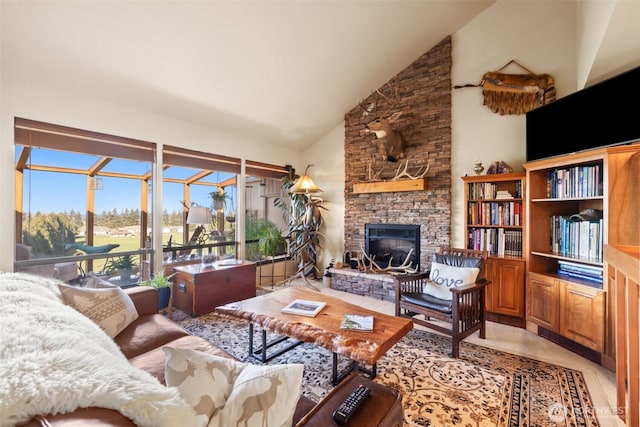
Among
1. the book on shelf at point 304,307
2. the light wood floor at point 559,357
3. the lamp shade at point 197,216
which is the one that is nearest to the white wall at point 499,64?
the light wood floor at point 559,357

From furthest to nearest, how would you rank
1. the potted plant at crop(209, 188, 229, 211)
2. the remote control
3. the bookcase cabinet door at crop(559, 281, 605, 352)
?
the potted plant at crop(209, 188, 229, 211) → the bookcase cabinet door at crop(559, 281, 605, 352) → the remote control

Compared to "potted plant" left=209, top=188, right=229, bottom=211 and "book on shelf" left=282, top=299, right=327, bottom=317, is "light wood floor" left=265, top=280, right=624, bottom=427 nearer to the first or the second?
"book on shelf" left=282, top=299, right=327, bottom=317

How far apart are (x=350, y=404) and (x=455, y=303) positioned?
5.70 feet

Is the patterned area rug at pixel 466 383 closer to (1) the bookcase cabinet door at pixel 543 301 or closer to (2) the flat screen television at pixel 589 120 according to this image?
(1) the bookcase cabinet door at pixel 543 301

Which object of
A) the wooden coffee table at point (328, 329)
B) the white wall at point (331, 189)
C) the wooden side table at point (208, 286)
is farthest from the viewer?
the white wall at point (331, 189)

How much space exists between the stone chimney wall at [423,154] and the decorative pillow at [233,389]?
362cm

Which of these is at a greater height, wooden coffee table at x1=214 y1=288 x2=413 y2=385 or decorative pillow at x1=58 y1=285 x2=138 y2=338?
decorative pillow at x1=58 y1=285 x2=138 y2=338

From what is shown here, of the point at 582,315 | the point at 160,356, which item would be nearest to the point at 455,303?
the point at 582,315

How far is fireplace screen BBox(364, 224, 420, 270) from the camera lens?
4230 mm

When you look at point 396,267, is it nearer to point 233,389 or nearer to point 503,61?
point 503,61

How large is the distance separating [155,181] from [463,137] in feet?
14.0

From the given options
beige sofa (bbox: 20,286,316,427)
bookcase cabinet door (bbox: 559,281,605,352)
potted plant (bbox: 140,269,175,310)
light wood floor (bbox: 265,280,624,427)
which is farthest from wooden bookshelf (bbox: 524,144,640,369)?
potted plant (bbox: 140,269,175,310)

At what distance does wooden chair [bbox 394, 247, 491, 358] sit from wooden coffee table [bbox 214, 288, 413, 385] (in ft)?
1.97

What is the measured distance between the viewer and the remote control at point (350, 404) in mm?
958
